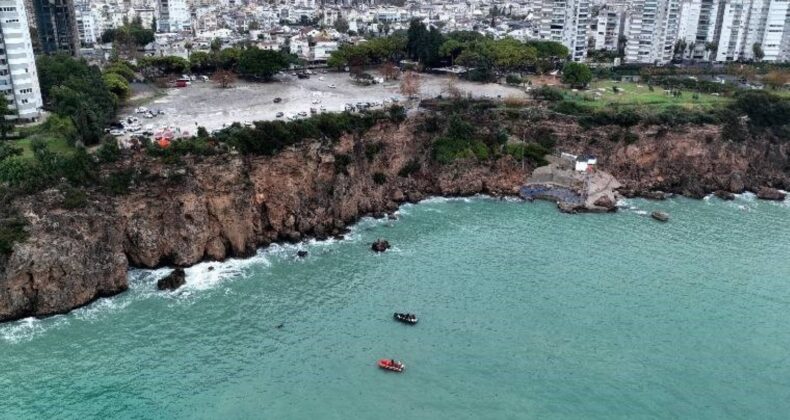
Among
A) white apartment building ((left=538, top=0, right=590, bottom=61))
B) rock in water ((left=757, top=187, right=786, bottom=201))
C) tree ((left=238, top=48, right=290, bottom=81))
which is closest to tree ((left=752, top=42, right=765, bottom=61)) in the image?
white apartment building ((left=538, top=0, right=590, bottom=61))

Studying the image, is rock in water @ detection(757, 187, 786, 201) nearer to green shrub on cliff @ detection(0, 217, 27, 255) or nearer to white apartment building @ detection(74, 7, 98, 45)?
green shrub on cliff @ detection(0, 217, 27, 255)

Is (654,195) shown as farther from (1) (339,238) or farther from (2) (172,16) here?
(2) (172,16)

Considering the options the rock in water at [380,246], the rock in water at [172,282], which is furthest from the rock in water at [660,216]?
the rock in water at [172,282]

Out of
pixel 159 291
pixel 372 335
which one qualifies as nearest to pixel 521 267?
pixel 372 335

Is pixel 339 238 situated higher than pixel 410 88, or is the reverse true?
pixel 410 88

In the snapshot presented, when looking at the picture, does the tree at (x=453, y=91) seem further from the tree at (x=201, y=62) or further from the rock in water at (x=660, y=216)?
the tree at (x=201, y=62)

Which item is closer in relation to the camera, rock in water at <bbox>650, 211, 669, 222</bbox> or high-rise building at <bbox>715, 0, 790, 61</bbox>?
rock in water at <bbox>650, 211, 669, 222</bbox>

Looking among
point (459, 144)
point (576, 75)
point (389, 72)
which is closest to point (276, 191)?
point (459, 144)

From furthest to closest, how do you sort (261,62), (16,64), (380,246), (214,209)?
1. (261,62)
2. (16,64)
3. (380,246)
4. (214,209)
